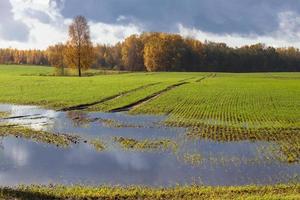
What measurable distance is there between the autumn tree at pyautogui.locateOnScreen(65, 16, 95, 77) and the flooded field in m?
70.5

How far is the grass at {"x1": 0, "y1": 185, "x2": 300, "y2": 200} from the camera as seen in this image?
554 inches

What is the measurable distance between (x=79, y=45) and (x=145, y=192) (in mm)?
85899

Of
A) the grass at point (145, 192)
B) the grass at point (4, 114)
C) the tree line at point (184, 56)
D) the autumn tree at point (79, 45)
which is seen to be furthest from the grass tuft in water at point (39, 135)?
the tree line at point (184, 56)

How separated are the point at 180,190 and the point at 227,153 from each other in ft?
22.2

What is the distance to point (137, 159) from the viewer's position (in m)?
20.0

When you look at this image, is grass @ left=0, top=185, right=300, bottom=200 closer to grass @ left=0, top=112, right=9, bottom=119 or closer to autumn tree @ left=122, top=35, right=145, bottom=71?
grass @ left=0, top=112, right=9, bottom=119

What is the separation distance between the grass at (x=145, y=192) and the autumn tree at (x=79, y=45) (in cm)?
8457

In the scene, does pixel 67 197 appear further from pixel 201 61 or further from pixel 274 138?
pixel 201 61

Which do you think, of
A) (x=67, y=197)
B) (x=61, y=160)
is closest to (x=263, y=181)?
(x=67, y=197)

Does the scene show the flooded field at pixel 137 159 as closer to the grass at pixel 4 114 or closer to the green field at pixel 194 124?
the green field at pixel 194 124

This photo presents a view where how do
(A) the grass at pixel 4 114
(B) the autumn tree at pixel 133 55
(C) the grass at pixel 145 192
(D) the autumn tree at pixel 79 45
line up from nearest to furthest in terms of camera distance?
(C) the grass at pixel 145 192
(A) the grass at pixel 4 114
(D) the autumn tree at pixel 79 45
(B) the autumn tree at pixel 133 55

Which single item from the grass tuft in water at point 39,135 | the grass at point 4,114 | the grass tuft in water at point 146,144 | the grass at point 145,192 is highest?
the grass at point 145,192

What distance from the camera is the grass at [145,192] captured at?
46.2 ft

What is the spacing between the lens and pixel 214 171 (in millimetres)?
18000
